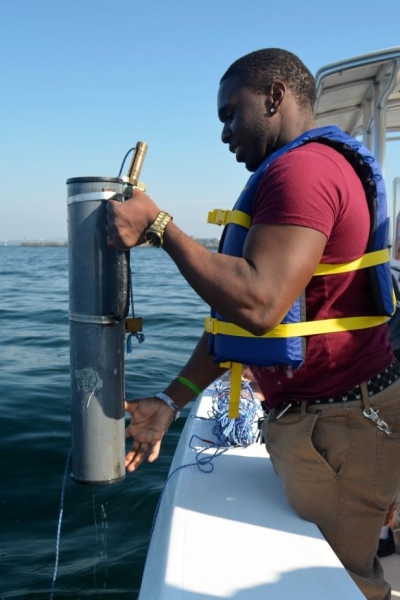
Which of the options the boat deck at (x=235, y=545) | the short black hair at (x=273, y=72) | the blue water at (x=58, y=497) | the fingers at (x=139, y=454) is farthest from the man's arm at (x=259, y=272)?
the blue water at (x=58, y=497)

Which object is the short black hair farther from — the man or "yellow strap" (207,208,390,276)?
"yellow strap" (207,208,390,276)

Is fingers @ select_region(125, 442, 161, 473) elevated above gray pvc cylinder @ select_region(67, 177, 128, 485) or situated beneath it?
situated beneath

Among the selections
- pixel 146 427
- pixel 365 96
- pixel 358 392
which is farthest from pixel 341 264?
pixel 365 96

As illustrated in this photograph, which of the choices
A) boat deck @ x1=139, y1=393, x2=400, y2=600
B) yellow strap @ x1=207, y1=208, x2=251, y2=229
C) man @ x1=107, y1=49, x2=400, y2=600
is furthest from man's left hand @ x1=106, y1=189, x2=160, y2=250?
boat deck @ x1=139, y1=393, x2=400, y2=600

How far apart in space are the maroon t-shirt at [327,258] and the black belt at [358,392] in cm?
2

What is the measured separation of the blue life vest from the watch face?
0.28 meters

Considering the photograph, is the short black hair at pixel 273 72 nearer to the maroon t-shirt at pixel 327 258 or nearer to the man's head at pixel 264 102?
the man's head at pixel 264 102

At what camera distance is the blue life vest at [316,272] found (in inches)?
73.3

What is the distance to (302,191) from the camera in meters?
1.66

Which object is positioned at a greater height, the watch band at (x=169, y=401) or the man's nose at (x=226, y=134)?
the man's nose at (x=226, y=134)

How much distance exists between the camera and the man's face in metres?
1.96

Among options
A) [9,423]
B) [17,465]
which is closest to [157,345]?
[9,423]

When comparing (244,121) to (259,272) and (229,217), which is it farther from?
(259,272)

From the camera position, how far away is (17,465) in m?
5.08
